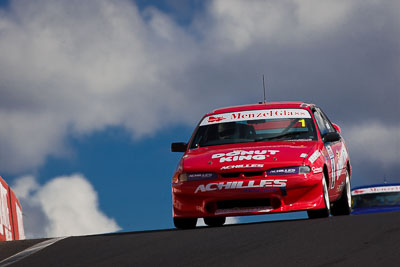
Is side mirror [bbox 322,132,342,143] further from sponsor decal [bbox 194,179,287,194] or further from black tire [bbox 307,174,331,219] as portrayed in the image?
sponsor decal [bbox 194,179,287,194]

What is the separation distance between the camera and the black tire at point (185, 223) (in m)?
10.2

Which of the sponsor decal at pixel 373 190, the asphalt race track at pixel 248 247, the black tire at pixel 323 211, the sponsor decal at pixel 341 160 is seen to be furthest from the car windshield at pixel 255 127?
the sponsor decal at pixel 373 190

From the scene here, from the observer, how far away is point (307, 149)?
1020 cm

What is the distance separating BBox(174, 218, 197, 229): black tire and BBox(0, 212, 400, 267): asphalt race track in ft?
3.41

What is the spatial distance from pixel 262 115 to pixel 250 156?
1.46 m

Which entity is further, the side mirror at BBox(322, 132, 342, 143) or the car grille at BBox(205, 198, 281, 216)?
the side mirror at BBox(322, 132, 342, 143)

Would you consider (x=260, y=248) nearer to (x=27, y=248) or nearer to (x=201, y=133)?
(x=27, y=248)

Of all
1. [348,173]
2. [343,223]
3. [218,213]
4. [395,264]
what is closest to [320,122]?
[348,173]

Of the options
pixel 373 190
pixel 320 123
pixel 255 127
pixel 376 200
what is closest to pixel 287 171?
pixel 255 127

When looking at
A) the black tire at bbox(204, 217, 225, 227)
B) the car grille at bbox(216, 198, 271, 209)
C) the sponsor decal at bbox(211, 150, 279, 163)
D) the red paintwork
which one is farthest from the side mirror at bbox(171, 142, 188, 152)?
the red paintwork

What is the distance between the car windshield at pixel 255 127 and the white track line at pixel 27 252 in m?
2.74

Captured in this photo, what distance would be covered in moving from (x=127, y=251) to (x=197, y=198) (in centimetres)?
248

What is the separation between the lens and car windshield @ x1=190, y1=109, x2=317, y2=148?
35.7 ft

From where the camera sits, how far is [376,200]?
2503cm
